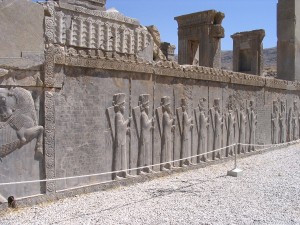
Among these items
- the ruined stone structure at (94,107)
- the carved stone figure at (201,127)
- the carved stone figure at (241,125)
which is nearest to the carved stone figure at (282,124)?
the carved stone figure at (241,125)

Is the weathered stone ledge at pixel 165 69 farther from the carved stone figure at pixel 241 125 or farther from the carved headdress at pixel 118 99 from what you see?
the carved stone figure at pixel 241 125

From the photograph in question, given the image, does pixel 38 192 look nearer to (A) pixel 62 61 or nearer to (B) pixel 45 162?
(B) pixel 45 162

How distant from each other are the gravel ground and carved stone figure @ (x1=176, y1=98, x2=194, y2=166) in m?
0.60

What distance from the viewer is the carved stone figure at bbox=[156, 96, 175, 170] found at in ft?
23.8

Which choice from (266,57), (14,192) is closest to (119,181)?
(14,192)

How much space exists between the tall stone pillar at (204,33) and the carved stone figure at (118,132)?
8.98 meters

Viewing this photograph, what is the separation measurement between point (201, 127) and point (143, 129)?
212 cm

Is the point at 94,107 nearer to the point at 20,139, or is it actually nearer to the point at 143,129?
the point at 143,129

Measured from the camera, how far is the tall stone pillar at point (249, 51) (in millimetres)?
17422

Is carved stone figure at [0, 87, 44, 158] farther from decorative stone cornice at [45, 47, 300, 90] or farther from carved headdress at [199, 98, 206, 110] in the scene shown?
carved headdress at [199, 98, 206, 110]

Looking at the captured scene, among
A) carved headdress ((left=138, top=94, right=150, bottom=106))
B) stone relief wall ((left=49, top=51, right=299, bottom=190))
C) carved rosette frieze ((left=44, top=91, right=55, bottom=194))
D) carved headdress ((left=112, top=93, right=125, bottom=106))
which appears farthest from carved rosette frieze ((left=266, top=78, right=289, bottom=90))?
carved rosette frieze ((left=44, top=91, right=55, bottom=194))

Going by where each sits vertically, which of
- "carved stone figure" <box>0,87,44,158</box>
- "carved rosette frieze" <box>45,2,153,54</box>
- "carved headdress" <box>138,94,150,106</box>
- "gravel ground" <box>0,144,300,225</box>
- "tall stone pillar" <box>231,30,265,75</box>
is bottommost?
"gravel ground" <box>0,144,300,225</box>

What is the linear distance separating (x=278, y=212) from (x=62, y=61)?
3599 millimetres

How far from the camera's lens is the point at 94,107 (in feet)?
19.3
